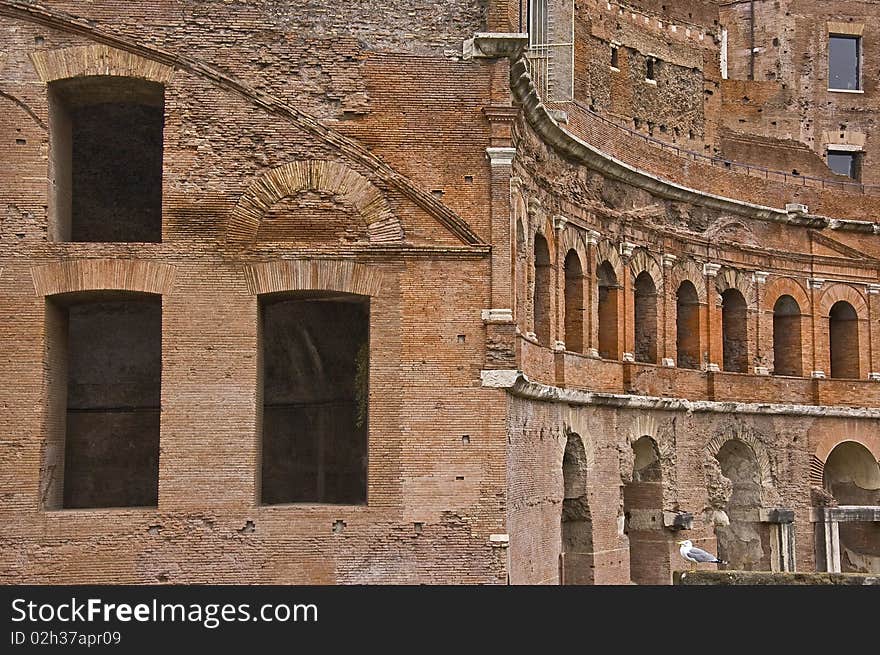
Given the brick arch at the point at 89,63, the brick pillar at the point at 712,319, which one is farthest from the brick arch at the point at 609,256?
the brick arch at the point at 89,63

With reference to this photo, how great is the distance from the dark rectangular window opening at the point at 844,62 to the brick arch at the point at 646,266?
13596 mm

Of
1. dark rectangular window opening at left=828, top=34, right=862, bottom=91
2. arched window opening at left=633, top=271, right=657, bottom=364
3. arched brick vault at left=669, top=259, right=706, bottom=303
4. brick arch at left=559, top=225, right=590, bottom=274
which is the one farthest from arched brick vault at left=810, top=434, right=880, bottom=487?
dark rectangular window opening at left=828, top=34, right=862, bottom=91

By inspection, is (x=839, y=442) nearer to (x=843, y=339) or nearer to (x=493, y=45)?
(x=843, y=339)

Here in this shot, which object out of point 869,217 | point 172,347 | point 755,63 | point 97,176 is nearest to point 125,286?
point 172,347

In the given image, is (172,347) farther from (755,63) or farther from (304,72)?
(755,63)

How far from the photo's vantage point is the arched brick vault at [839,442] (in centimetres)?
2531

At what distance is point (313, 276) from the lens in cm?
1467

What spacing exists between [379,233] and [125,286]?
9.26 feet

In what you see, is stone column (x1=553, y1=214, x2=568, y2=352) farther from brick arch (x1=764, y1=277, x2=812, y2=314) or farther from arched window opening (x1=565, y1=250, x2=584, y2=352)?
brick arch (x1=764, y1=277, x2=812, y2=314)

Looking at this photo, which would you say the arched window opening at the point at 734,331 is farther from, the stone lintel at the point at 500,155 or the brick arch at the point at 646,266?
the stone lintel at the point at 500,155

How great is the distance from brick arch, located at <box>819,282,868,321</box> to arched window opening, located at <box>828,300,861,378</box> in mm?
123

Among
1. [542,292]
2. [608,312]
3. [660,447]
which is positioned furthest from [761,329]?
[542,292]

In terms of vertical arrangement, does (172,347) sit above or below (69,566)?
above

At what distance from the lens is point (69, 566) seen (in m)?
14.0
